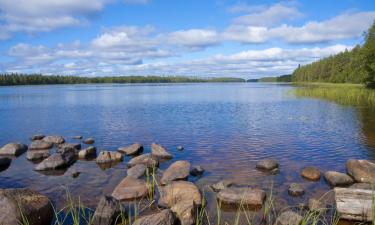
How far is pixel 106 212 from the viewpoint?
31.4 ft

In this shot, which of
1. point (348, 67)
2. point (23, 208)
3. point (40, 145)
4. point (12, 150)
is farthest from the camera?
point (348, 67)

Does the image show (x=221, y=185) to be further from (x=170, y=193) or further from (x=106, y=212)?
(x=106, y=212)

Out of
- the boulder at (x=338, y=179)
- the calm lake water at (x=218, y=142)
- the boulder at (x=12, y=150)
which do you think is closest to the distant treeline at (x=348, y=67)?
the calm lake water at (x=218, y=142)

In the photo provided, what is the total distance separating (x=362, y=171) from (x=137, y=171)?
9564 mm

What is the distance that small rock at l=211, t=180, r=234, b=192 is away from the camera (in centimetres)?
1276

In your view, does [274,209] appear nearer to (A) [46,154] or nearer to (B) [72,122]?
(A) [46,154]

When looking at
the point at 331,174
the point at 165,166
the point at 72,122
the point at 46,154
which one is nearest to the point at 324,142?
the point at 331,174

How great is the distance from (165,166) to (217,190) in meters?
4.54

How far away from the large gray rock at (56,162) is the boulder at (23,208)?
20.9ft

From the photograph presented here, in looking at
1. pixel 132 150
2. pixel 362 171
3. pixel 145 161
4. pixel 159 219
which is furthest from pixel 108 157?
pixel 362 171

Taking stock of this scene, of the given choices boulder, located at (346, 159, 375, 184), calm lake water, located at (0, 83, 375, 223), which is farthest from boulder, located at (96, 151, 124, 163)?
boulder, located at (346, 159, 375, 184)

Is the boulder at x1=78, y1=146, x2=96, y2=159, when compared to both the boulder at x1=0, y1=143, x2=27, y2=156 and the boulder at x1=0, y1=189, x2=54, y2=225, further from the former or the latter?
the boulder at x1=0, y1=189, x2=54, y2=225

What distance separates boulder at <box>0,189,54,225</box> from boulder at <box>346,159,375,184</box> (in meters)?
11.7

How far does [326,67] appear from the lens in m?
127
